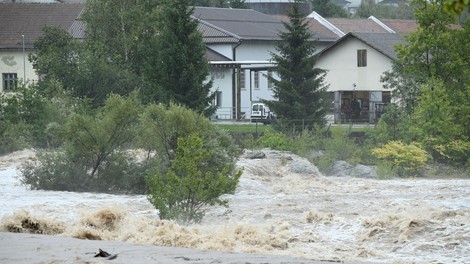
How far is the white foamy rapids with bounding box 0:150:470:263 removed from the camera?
21703 mm

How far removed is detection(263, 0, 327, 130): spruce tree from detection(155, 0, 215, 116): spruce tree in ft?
17.9

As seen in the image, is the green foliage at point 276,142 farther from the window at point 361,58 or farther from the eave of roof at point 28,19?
the eave of roof at point 28,19

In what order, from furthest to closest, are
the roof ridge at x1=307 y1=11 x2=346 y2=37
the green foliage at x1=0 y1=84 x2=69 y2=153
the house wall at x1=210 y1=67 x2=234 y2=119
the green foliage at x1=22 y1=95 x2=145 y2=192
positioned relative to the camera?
the roof ridge at x1=307 y1=11 x2=346 y2=37 < the house wall at x1=210 y1=67 x2=234 y2=119 < the green foliage at x1=0 y1=84 x2=69 y2=153 < the green foliage at x1=22 y1=95 x2=145 y2=192

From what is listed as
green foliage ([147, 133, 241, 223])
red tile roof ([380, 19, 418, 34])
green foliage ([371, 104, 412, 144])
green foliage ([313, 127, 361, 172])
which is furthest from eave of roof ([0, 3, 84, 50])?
green foliage ([147, 133, 241, 223])

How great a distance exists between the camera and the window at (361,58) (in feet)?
241

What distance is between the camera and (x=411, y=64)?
4766 cm

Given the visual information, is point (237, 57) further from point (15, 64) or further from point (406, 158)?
point (406, 158)

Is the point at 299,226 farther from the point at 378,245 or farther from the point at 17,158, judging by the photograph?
the point at 17,158

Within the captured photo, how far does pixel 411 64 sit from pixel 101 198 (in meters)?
20.1

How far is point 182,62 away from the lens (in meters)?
50.1

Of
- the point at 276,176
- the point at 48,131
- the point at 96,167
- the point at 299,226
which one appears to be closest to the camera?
A: the point at 299,226

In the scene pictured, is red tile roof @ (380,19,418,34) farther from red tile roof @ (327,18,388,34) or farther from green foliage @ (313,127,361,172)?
green foliage @ (313,127,361,172)

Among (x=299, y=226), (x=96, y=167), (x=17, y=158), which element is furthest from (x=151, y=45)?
(x=299, y=226)

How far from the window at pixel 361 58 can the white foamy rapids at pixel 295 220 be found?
34715mm
